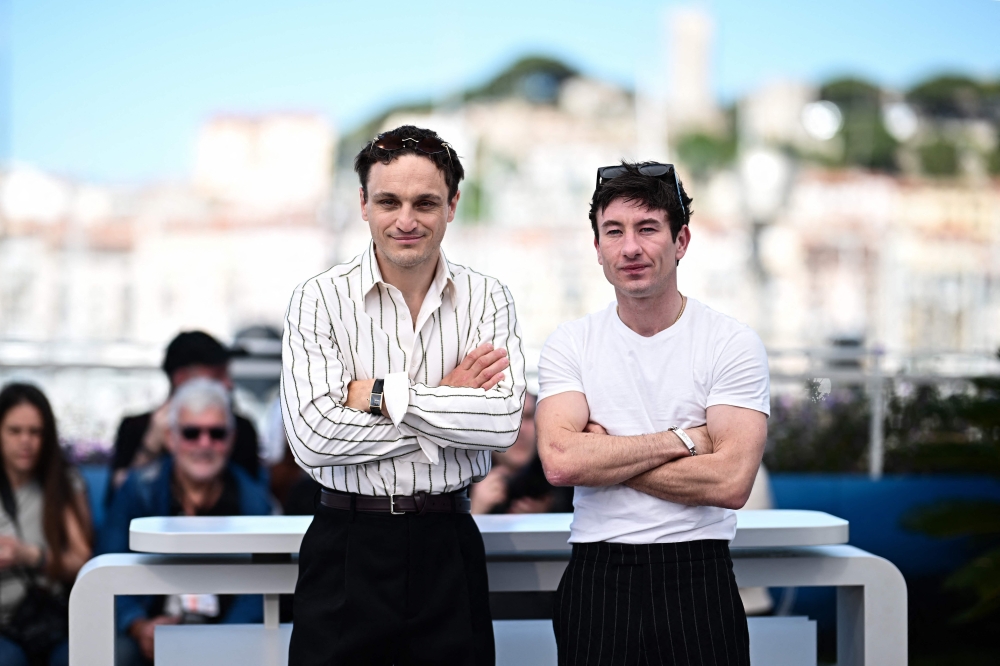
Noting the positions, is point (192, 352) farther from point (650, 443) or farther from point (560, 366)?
point (650, 443)

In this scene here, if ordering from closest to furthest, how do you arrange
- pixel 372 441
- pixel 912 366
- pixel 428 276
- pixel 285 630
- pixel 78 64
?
pixel 372 441 < pixel 428 276 < pixel 285 630 < pixel 912 366 < pixel 78 64

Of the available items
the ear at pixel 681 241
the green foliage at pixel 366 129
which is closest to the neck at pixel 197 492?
the ear at pixel 681 241

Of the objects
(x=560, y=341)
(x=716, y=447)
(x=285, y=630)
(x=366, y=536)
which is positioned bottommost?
(x=285, y=630)

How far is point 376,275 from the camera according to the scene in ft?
6.76

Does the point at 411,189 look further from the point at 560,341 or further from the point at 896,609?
the point at 896,609

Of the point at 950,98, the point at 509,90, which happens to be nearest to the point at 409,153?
the point at 509,90

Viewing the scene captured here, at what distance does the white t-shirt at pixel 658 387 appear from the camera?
197 cm

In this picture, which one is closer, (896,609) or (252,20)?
(896,609)

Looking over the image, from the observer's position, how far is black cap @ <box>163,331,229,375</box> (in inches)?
160

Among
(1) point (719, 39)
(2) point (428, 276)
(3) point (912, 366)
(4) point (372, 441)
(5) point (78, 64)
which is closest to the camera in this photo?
(4) point (372, 441)

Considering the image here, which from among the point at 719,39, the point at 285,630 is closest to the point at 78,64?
the point at 719,39

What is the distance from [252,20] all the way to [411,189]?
1275cm

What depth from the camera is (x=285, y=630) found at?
2326mm

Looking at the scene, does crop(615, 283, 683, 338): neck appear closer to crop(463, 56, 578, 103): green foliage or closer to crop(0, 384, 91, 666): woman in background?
crop(0, 384, 91, 666): woman in background
